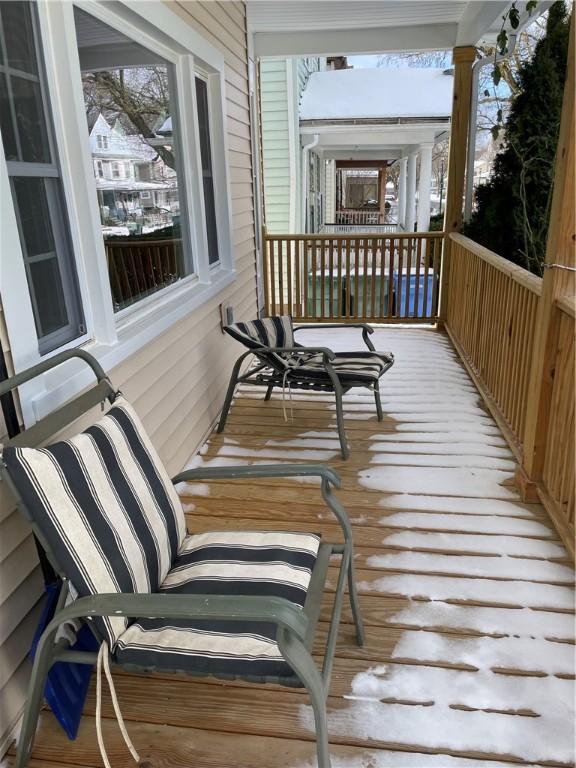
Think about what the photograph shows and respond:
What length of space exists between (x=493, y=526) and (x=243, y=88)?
4056mm

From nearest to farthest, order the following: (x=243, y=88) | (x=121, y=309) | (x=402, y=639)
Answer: (x=402, y=639) < (x=121, y=309) < (x=243, y=88)

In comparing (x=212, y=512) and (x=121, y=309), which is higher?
(x=121, y=309)

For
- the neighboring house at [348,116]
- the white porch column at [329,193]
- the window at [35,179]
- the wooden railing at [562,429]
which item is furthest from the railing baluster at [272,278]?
the white porch column at [329,193]

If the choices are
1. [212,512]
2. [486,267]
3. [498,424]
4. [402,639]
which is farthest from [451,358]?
[402,639]

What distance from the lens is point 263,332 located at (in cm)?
362

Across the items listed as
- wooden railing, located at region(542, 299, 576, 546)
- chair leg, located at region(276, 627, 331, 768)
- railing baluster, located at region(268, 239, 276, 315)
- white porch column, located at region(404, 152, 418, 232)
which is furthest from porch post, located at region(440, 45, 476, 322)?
white porch column, located at region(404, 152, 418, 232)

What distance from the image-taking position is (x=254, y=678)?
132 cm

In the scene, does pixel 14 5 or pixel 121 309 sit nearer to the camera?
pixel 14 5

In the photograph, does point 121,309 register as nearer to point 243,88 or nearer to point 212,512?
point 212,512

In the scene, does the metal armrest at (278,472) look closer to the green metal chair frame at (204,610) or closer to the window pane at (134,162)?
the green metal chair frame at (204,610)

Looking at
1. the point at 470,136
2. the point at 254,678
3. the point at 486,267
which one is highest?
the point at 470,136

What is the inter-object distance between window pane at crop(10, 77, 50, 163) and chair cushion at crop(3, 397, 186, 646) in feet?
2.69

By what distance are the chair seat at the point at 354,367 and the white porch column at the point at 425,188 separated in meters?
6.50

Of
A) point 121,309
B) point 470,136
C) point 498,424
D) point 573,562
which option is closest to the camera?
point 573,562
